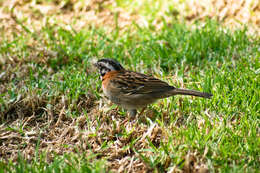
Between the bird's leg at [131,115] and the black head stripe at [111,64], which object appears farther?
the black head stripe at [111,64]

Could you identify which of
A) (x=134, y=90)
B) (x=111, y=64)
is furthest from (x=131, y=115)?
(x=111, y=64)

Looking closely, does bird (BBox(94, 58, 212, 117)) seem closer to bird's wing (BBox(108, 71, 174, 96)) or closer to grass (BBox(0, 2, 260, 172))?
bird's wing (BBox(108, 71, 174, 96))

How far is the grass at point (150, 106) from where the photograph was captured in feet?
13.5

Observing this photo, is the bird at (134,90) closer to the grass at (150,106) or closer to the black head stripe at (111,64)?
the black head stripe at (111,64)

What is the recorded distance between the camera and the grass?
4.12 m

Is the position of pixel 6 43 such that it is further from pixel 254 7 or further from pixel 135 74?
pixel 254 7

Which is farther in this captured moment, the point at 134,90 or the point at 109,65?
the point at 109,65

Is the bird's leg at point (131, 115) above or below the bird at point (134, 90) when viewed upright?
below

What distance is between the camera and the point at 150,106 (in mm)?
5488

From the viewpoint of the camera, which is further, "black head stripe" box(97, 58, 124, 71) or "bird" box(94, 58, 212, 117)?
"black head stripe" box(97, 58, 124, 71)

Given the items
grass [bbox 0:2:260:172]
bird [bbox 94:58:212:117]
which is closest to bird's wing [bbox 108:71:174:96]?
bird [bbox 94:58:212:117]

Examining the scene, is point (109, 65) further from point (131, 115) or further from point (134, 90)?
point (131, 115)

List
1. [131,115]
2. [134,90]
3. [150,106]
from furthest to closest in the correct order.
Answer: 1. [150,106]
2. [131,115]
3. [134,90]

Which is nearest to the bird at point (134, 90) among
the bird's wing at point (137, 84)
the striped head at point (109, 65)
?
the bird's wing at point (137, 84)
